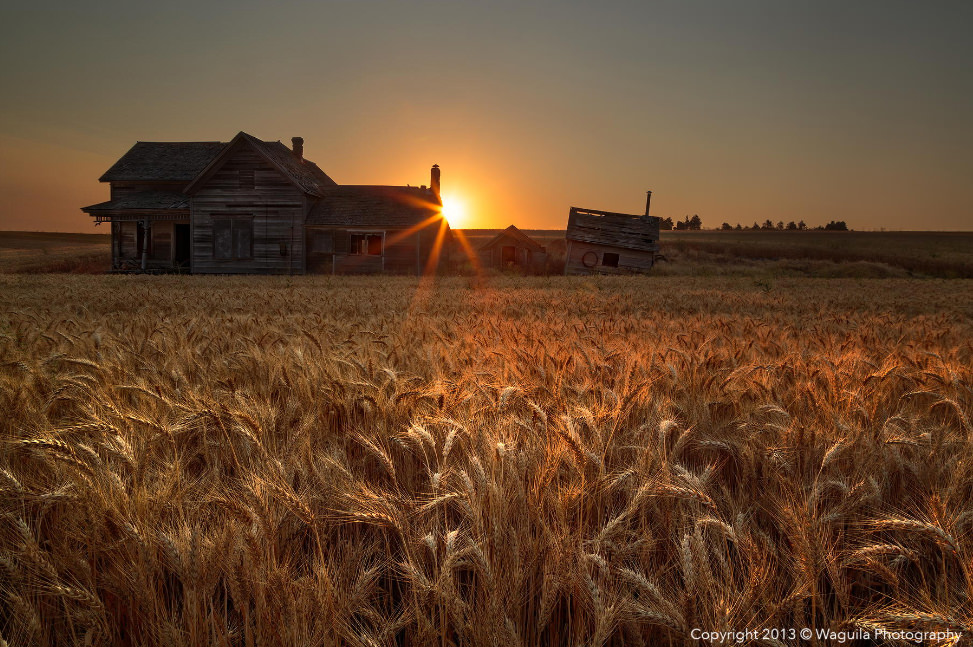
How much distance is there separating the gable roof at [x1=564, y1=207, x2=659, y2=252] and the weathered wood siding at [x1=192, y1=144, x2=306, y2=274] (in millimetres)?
19069

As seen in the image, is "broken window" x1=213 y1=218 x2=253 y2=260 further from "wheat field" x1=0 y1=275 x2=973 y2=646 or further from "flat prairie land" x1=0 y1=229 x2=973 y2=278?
"wheat field" x1=0 y1=275 x2=973 y2=646

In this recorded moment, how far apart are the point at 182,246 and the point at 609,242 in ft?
96.5

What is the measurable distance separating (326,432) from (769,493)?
1.84 meters

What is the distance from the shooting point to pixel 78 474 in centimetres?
151

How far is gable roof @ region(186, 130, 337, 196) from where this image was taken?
29.4m

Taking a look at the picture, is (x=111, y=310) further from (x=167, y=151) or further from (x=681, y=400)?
(x=167, y=151)

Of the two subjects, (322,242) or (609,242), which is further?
(609,242)

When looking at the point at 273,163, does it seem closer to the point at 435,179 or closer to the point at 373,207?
the point at 373,207

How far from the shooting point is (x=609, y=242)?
38.2 meters

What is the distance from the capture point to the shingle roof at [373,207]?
103 feet

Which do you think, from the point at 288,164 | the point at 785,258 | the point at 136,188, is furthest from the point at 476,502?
the point at 785,258

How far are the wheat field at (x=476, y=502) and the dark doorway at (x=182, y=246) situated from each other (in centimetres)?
3399
